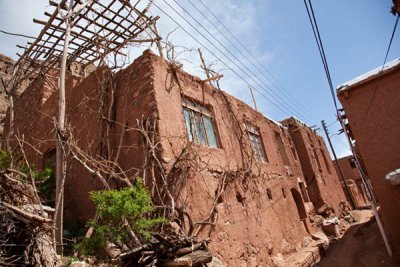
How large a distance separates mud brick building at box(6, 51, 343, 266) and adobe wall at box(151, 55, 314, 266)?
3 centimetres

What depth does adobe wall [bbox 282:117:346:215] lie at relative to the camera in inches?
640

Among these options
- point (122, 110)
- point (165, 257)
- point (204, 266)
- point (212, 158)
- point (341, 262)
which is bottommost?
point (341, 262)

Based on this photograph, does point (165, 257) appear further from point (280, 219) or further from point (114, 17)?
point (114, 17)

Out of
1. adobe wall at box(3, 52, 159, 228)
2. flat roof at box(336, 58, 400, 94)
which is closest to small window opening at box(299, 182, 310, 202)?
flat roof at box(336, 58, 400, 94)

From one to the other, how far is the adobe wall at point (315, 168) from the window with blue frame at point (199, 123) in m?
10.6

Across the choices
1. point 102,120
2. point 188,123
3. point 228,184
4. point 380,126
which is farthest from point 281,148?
point 102,120

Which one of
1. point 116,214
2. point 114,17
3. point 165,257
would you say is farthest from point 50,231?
point 114,17

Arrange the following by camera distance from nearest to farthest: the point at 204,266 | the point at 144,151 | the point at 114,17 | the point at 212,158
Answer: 1. the point at 204,266
2. the point at 144,151
3. the point at 212,158
4. the point at 114,17

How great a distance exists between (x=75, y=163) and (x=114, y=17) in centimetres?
433

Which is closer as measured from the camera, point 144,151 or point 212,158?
point 144,151

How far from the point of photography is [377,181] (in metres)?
8.39

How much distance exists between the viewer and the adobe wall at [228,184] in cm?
627

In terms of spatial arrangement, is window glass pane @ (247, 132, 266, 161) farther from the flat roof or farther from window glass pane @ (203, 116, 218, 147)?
the flat roof

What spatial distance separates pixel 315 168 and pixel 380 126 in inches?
362
